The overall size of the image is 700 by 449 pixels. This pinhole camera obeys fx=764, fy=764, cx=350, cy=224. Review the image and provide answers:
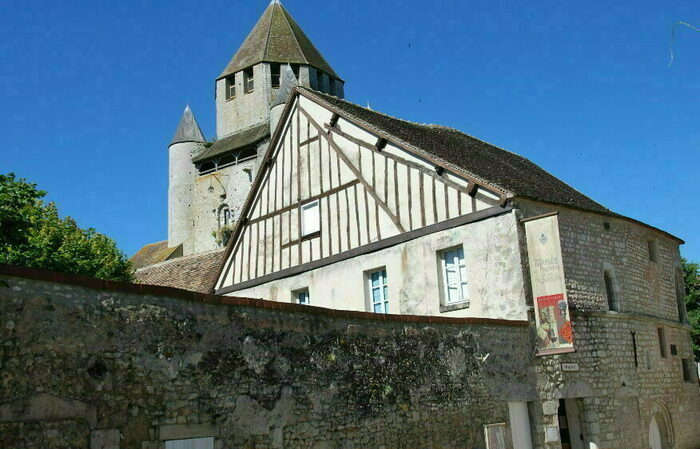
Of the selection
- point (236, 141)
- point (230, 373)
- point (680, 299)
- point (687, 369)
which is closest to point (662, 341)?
point (687, 369)

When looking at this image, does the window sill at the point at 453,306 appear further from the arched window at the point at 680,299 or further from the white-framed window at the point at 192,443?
the white-framed window at the point at 192,443

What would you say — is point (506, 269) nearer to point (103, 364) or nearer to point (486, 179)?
point (486, 179)

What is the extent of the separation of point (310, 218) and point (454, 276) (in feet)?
13.8

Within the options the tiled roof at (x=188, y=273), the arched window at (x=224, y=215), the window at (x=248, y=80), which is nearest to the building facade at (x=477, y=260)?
the tiled roof at (x=188, y=273)

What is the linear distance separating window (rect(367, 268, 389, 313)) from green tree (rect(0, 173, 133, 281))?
7.00 meters

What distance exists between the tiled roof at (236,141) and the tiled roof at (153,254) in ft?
20.7

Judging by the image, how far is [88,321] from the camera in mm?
7109

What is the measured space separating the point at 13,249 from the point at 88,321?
32.4 feet

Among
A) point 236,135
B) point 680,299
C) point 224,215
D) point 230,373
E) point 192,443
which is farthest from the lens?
point 236,135

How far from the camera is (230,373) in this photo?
26.9ft

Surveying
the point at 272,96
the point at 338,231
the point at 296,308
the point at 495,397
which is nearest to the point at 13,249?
the point at 338,231

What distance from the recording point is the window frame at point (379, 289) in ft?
49.8

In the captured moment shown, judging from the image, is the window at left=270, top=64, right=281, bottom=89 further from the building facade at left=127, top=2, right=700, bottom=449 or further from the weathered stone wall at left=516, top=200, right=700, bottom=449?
the weathered stone wall at left=516, top=200, right=700, bottom=449

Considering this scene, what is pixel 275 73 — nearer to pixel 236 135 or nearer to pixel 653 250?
pixel 236 135
